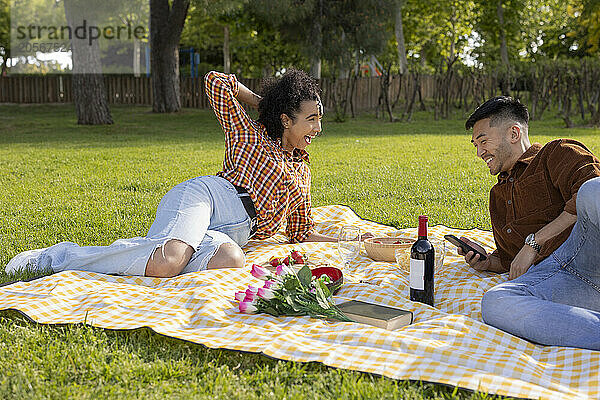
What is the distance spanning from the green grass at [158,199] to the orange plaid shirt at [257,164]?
1594 millimetres

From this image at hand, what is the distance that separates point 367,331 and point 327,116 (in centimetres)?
1924

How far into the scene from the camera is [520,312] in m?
3.29

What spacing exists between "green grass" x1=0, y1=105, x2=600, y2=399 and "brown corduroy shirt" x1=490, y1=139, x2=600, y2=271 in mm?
1462

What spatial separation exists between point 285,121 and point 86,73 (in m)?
15.2

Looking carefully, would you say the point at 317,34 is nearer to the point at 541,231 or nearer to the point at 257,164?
the point at 257,164

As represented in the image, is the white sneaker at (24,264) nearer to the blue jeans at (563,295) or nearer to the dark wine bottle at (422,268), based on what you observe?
the dark wine bottle at (422,268)

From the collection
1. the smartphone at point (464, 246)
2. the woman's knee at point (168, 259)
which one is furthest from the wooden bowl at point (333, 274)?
the smartphone at point (464, 246)

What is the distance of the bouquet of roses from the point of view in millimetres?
3529

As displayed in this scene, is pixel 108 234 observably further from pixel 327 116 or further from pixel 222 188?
pixel 327 116

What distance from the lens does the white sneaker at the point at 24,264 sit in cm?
458

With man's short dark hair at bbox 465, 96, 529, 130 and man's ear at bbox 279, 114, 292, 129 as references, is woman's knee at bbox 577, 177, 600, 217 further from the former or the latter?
man's ear at bbox 279, 114, 292, 129

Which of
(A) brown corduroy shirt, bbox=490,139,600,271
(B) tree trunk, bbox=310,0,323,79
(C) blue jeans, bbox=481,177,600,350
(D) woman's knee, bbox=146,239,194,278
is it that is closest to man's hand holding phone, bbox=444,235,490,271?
(A) brown corduroy shirt, bbox=490,139,600,271

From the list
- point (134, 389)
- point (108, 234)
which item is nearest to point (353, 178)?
point (108, 234)

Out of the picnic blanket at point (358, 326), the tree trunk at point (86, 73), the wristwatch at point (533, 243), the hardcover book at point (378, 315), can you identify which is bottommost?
the picnic blanket at point (358, 326)
